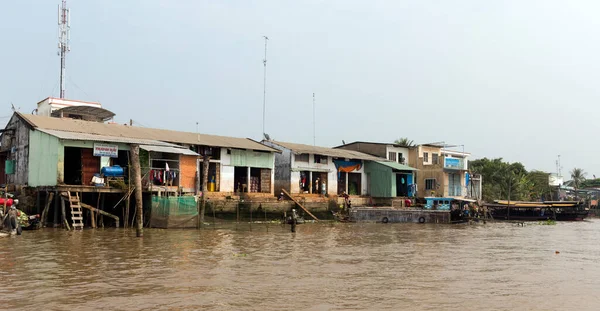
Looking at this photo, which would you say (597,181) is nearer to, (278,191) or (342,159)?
(342,159)

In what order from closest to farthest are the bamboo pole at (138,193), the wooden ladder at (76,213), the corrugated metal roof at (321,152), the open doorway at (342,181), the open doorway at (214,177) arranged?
the bamboo pole at (138,193), the wooden ladder at (76,213), the open doorway at (214,177), the corrugated metal roof at (321,152), the open doorway at (342,181)

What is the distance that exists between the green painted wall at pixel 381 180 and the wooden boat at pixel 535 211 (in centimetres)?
753

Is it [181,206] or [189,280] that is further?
[181,206]

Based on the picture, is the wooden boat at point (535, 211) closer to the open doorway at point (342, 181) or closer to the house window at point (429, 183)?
the house window at point (429, 183)

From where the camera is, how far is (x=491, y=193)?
56156 mm

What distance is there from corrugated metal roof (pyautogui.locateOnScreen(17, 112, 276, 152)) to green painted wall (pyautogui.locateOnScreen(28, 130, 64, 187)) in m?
0.83

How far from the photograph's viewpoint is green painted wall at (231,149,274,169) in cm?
3492

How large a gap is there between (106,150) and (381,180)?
76.9ft

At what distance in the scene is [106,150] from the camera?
26.6m

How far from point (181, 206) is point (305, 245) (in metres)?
7.88

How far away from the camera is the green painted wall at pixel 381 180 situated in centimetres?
4294

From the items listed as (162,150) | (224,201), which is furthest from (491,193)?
(162,150)

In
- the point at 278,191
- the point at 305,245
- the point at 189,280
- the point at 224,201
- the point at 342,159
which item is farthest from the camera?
the point at 342,159

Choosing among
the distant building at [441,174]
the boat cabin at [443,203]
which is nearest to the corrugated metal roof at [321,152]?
the distant building at [441,174]
